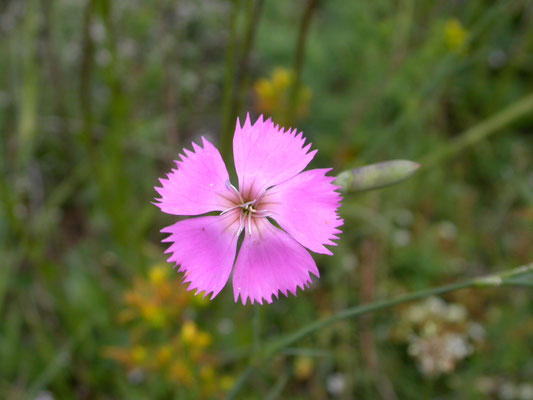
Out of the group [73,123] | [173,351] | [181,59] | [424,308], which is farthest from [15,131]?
[424,308]

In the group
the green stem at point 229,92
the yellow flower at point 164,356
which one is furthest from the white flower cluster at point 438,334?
the green stem at point 229,92

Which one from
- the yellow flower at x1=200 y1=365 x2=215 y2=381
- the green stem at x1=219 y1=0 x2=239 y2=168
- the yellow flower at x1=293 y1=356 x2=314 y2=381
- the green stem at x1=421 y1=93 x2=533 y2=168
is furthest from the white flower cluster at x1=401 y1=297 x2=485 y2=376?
the green stem at x1=219 y1=0 x2=239 y2=168

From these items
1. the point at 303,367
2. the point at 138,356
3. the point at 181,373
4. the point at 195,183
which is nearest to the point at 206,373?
the point at 181,373

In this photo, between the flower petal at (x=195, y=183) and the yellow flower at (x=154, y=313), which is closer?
the flower petal at (x=195, y=183)

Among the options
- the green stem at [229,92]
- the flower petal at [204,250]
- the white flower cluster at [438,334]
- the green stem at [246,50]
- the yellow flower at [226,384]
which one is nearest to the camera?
the flower petal at [204,250]

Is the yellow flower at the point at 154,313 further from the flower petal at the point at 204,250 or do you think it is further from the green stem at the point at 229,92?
the flower petal at the point at 204,250

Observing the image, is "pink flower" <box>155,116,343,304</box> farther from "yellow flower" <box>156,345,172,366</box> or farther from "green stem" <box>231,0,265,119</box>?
"yellow flower" <box>156,345,172,366</box>

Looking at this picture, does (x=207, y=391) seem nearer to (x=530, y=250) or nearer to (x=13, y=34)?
(x=530, y=250)
